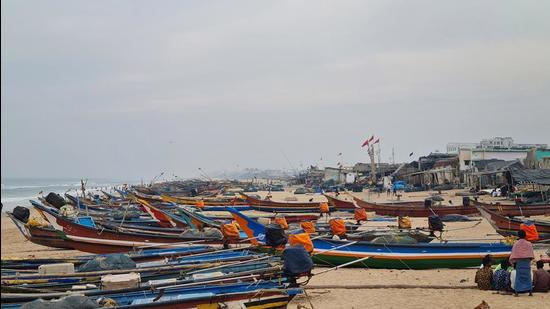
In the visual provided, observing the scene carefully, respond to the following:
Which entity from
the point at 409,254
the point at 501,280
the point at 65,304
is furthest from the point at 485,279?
the point at 65,304

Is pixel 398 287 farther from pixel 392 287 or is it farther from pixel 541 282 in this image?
pixel 541 282

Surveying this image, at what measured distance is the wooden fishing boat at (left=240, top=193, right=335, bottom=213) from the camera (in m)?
33.6

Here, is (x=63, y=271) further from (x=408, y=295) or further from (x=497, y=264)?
(x=497, y=264)

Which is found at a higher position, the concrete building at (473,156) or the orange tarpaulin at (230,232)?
the concrete building at (473,156)

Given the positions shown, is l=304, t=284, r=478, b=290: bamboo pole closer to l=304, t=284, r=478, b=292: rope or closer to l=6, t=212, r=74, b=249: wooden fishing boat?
l=304, t=284, r=478, b=292: rope

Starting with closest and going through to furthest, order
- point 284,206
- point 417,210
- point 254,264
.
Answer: point 254,264 → point 417,210 → point 284,206

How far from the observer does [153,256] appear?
12.4m

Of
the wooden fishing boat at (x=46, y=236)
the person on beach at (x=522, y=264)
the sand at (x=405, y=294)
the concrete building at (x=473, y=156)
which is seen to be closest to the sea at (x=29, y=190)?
the wooden fishing boat at (x=46, y=236)

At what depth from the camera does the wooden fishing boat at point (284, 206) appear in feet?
110

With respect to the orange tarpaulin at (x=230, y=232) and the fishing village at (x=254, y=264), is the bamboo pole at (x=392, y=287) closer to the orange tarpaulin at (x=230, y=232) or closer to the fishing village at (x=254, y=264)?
the fishing village at (x=254, y=264)

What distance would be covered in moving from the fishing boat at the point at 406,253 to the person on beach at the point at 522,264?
238cm

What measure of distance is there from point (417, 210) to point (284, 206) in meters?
10.5

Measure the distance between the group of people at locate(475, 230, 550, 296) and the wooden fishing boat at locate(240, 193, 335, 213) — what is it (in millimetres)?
21942

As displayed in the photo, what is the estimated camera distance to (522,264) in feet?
32.6
